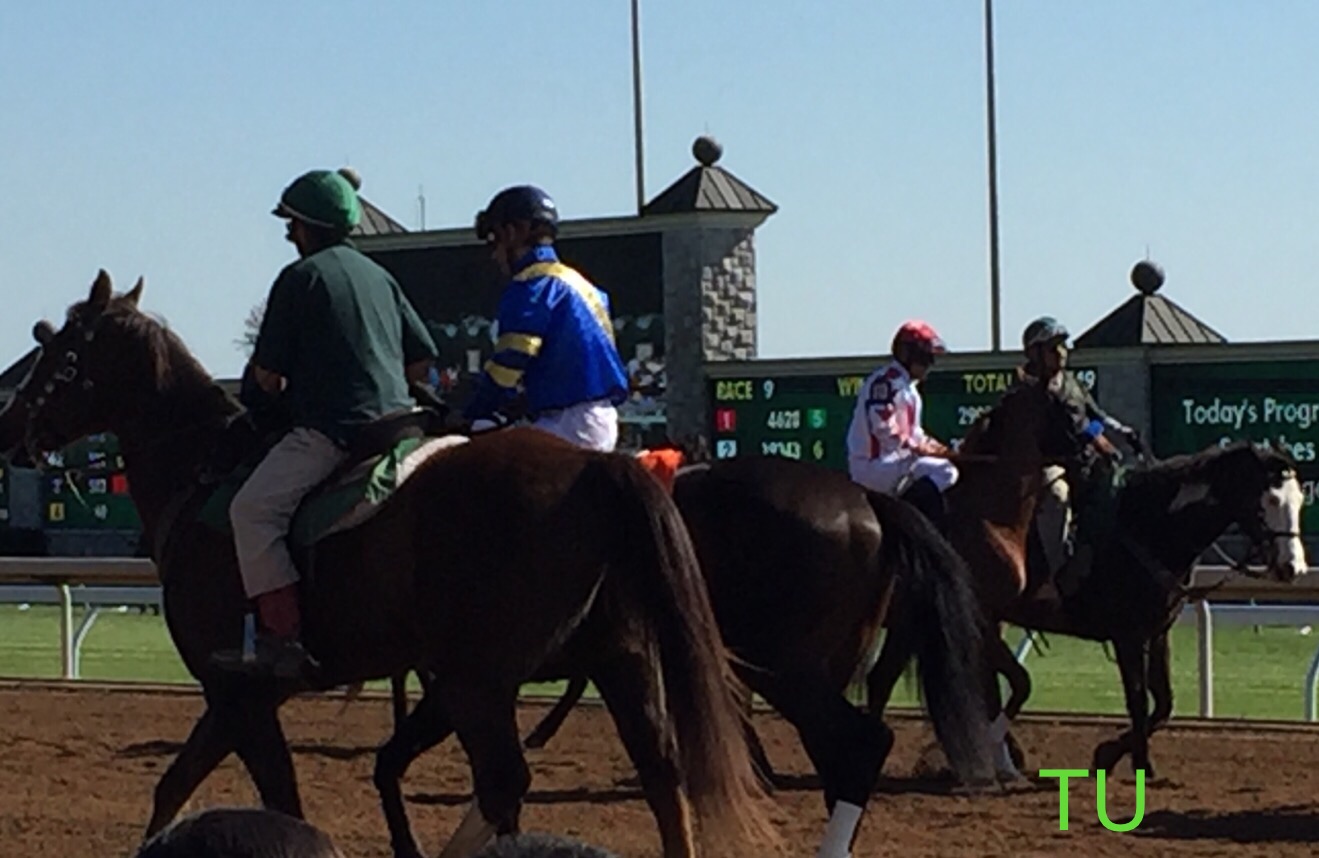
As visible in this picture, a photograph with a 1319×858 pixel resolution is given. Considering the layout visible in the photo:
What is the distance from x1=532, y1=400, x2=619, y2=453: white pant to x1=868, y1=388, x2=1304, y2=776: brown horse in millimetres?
3804

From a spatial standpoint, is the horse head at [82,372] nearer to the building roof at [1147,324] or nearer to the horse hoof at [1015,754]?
the horse hoof at [1015,754]

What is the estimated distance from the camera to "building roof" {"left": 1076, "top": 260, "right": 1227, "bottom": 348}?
19.5m

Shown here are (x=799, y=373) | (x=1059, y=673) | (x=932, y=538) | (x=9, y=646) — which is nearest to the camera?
(x=932, y=538)

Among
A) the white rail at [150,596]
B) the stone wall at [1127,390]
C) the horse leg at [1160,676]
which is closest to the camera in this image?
the horse leg at [1160,676]

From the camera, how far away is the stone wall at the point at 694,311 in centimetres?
2180

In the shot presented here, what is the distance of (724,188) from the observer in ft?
75.9

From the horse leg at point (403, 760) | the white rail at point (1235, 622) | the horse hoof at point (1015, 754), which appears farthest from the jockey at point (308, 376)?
the white rail at point (1235, 622)

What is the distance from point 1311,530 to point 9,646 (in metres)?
11.4

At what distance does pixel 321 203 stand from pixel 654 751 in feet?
6.56

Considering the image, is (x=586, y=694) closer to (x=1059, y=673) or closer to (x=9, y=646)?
(x=1059, y=673)

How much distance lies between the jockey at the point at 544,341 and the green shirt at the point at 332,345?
0.35m

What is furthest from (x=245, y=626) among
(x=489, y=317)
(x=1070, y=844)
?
(x=489, y=317)

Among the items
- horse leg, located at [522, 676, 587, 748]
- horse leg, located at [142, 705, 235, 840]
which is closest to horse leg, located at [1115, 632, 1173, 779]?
horse leg, located at [522, 676, 587, 748]

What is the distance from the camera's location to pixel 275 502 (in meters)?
7.17
